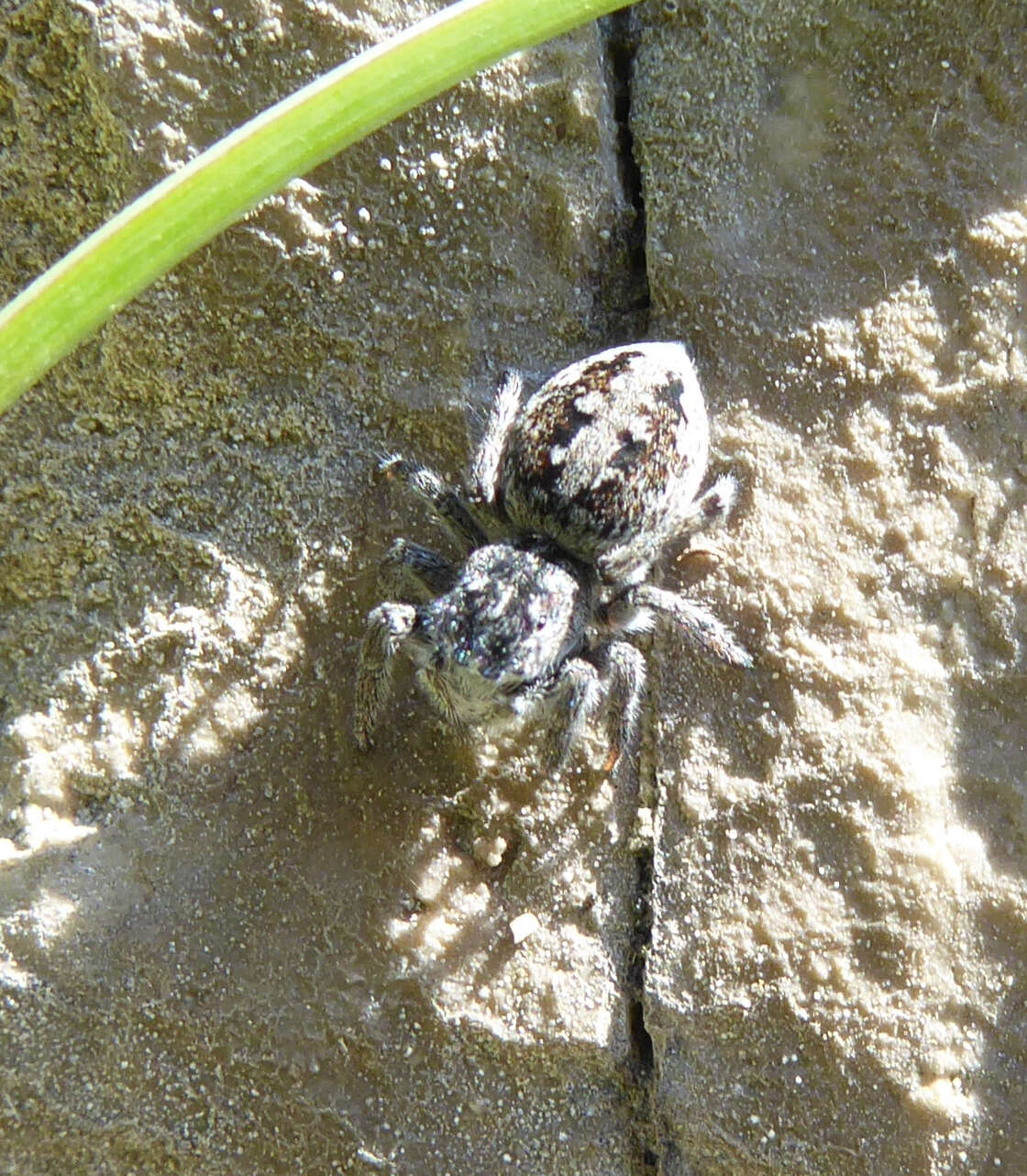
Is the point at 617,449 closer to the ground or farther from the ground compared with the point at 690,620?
farther from the ground

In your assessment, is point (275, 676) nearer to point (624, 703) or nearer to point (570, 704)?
point (570, 704)

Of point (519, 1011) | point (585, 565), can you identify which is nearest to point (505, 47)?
point (585, 565)

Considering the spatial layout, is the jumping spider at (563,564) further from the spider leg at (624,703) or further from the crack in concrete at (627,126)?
the crack in concrete at (627,126)

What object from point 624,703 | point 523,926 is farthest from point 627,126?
point 523,926

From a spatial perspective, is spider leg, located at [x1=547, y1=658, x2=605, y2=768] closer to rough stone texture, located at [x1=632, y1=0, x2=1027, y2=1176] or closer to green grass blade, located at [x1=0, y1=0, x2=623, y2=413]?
rough stone texture, located at [x1=632, y1=0, x2=1027, y2=1176]

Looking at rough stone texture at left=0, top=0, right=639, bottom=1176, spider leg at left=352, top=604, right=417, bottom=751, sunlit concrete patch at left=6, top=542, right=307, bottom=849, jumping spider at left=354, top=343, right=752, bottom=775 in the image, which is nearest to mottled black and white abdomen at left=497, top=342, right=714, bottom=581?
jumping spider at left=354, top=343, right=752, bottom=775

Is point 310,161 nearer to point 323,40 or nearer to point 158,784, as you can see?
point 323,40
